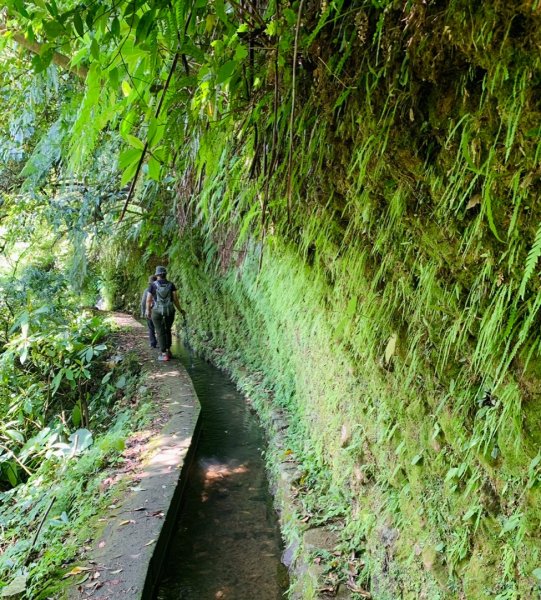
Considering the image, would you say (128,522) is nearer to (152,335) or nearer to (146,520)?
(146,520)

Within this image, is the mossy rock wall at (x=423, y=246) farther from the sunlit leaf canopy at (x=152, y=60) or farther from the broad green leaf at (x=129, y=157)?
the broad green leaf at (x=129, y=157)

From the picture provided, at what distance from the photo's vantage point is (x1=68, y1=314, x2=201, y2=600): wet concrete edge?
3037 millimetres

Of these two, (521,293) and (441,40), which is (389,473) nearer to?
(521,293)

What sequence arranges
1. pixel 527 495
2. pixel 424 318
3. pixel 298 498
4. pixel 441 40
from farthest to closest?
pixel 298 498 → pixel 424 318 → pixel 527 495 → pixel 441 40

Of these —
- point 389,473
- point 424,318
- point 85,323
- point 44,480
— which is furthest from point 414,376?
point 85,323

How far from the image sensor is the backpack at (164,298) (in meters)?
8.55

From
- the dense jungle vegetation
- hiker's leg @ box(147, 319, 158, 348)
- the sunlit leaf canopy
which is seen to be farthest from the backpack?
the sunlit leaf canopy

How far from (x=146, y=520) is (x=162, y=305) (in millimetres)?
5257

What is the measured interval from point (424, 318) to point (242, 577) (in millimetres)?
2804

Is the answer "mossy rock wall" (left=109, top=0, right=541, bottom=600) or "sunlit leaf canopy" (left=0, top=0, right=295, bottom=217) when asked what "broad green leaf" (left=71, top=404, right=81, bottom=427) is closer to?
"mossy rock wall" (left=109, top=0, right=541, bottom=600)

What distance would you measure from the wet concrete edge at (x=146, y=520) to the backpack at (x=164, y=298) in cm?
260

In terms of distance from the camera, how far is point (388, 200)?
2092mm

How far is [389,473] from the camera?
2873 millimetres

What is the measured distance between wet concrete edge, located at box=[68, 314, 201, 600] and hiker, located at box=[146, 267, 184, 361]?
2.55 m
